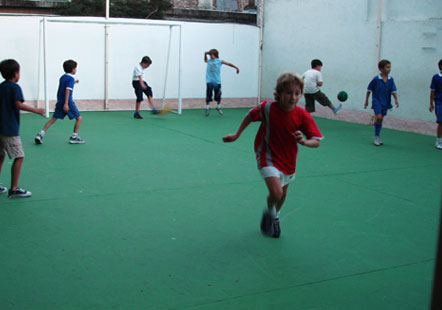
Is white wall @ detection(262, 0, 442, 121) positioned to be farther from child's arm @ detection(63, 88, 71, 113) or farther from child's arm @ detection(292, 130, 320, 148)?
child's arm @ detection(292, 130, 320, 148)

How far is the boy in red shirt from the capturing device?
4.37m

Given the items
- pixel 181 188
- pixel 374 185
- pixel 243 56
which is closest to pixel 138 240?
pixel 181 188

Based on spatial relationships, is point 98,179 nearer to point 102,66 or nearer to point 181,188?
point 181,188

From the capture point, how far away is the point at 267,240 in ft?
15.6

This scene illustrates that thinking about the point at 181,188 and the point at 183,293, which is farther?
the point at 181,188

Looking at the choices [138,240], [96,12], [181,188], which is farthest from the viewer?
[96,12]

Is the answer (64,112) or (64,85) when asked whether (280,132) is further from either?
(64,112)

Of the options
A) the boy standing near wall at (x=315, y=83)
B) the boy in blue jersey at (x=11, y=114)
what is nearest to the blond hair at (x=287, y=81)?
the boy in blue jersey at (x=11, y=114)

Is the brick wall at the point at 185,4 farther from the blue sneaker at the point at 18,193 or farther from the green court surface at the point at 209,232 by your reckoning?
the blue sneaker at the point at 18,193

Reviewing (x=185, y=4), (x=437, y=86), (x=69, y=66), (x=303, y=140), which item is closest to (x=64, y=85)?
(x=69, y=66)

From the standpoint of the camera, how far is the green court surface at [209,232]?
143 inches

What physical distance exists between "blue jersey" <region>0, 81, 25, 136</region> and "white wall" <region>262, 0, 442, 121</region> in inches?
352

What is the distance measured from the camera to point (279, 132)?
450 centimetres

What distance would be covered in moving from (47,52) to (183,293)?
11.8m
